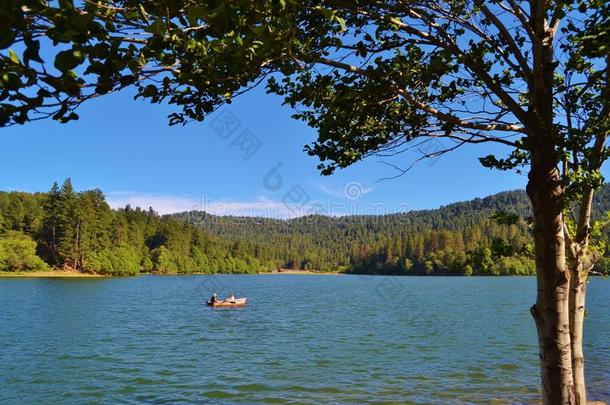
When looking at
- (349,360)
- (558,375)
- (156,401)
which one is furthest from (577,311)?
(349,360)

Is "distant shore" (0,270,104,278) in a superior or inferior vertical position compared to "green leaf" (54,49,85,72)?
inferior

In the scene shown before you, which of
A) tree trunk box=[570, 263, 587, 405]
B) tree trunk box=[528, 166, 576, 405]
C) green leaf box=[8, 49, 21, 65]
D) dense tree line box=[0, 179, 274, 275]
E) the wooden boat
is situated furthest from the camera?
dense tree line box=[0, 179, 274, 275]

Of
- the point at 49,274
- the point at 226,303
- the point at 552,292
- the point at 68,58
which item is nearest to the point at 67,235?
the point at 49,274

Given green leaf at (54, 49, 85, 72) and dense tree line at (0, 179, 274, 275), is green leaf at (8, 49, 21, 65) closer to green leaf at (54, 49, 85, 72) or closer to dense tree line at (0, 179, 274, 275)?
green leaf at (54, 49, 85, 72)

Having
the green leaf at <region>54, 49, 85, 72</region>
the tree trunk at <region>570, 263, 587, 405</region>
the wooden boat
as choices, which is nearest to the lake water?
the wooden boat

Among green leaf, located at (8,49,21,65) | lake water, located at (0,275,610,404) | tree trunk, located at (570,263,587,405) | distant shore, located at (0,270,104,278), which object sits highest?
green leaf, located at (8,49,21,65)

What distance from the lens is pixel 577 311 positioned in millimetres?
8125

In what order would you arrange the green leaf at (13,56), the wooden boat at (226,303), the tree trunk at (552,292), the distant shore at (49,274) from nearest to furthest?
the green leaf at (13,56) < the tree trunk at (552,292) < the wooden boat at (226,303) < the distant shore at (49,274)

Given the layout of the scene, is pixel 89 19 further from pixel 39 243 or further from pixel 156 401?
pixel 39 243

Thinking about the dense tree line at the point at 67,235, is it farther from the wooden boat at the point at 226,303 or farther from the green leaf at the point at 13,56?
the green leaf at the point at 13,56

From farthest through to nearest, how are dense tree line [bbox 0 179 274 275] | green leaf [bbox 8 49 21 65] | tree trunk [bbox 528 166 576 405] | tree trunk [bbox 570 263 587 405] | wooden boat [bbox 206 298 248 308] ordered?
dense tree line [bbox 0 179 274 275]
wooden boat [bbox 206 298 248 308]
tree trunk [bbox 570 263 587 405]
tree trunk [bbox 528 166 576 405]
green leaf [bbox 8 49 21 65]

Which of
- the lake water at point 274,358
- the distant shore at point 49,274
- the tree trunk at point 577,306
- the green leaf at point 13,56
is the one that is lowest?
the lake water at point 274,358

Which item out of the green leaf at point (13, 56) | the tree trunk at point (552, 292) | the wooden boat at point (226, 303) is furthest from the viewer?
the wooden boat at point (226, 303)

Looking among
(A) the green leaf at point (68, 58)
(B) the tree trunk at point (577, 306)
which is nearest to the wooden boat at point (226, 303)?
(B) the tree trunk at point (577, 306)
